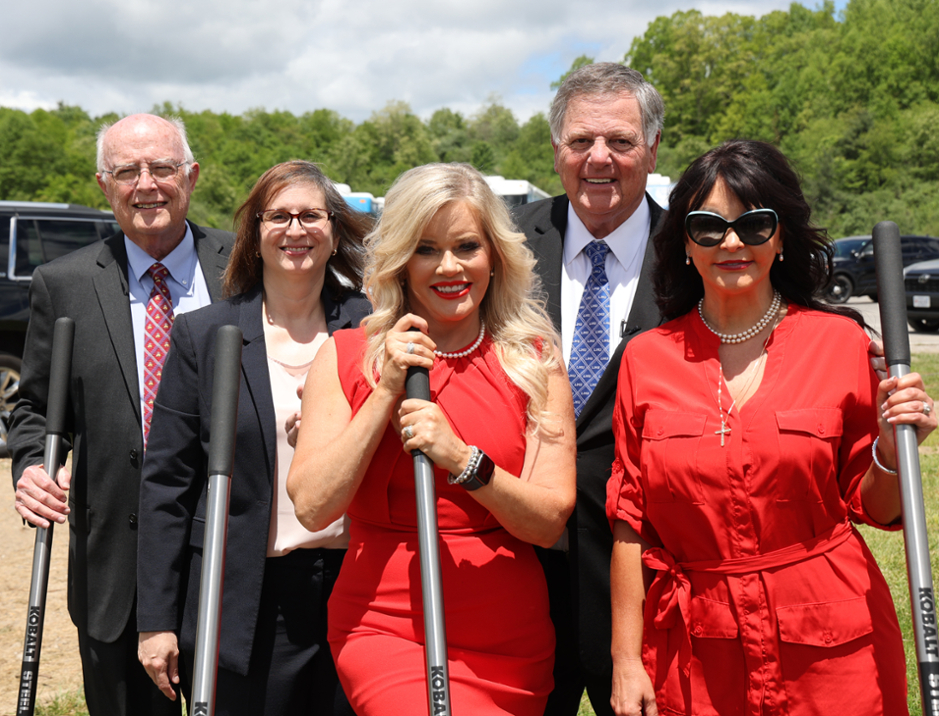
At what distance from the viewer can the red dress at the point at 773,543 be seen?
2.40 meters

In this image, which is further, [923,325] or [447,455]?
[923,325]

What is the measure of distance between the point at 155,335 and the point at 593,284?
1752 millimetres

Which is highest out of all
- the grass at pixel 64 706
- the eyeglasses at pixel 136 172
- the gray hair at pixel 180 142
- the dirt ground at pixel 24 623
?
the gray hair at pixel 180 142

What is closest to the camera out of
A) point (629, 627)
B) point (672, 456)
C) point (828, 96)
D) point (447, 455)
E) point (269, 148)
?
point (447, 455)

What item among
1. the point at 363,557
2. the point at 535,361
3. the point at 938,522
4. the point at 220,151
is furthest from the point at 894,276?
the point at 220,151

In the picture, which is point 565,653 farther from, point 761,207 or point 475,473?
point 761,207

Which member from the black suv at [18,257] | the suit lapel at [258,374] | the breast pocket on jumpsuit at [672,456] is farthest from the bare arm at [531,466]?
the black suv at [18,257]

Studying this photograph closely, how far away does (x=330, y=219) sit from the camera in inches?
129

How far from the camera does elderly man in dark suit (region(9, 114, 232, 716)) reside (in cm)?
340

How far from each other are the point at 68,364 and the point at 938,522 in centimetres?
688

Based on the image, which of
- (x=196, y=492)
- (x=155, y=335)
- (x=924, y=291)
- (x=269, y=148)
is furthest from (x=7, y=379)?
(x=269, y=148)

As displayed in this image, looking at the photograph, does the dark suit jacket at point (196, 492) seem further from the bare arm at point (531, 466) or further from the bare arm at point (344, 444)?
the bare arm at point (531, 466)

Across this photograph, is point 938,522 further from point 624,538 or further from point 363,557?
point 363,557

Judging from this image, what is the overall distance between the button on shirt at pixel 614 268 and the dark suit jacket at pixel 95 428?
1705 millimetres
